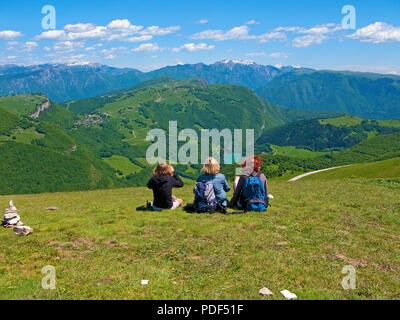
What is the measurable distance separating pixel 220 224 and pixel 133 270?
242 inches

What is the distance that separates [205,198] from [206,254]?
625 centimetres

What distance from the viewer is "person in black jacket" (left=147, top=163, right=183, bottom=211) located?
18.5 meters

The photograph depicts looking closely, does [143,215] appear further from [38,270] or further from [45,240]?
[38,270]

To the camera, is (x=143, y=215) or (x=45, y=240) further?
(x=143, y=215)

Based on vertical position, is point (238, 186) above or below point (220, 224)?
above

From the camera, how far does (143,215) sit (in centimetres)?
1797

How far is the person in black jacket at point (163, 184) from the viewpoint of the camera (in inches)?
727

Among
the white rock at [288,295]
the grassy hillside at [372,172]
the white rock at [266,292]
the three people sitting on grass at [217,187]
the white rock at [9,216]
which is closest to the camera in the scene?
the white rock at [288,295]

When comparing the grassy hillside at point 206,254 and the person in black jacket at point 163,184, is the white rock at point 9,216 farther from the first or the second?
the person in black jacket at point 163,184

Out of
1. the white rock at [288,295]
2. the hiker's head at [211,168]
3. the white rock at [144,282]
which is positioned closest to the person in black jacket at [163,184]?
the hiker's head at [211,168]

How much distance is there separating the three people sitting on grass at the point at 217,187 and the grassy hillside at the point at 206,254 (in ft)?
3.03
